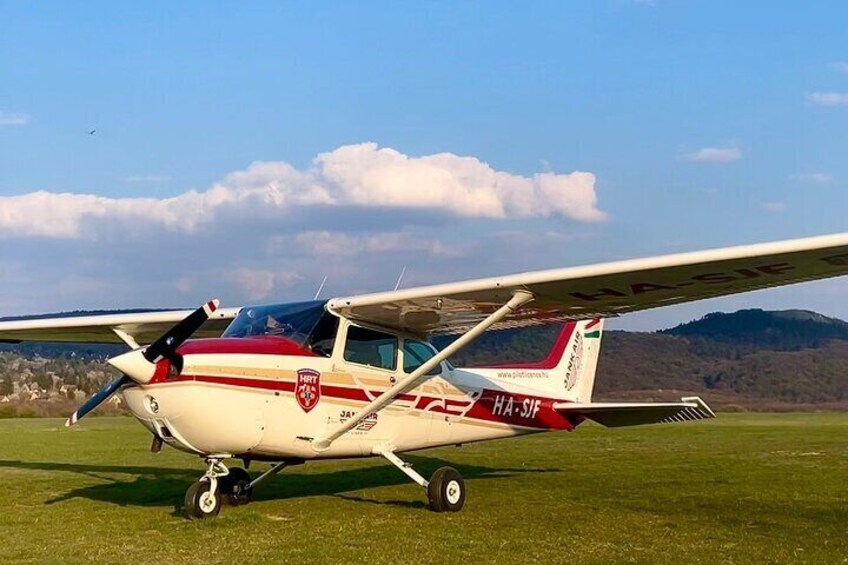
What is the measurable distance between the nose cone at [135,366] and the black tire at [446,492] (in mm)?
3259

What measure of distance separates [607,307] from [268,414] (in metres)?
3.91

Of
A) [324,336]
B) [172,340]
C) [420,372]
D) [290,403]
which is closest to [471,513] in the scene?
[420,372]

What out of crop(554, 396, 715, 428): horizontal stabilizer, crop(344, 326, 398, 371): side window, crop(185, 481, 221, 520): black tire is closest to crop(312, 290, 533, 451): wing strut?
crop(344, 326, 398, 371): side window

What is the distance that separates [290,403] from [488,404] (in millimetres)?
3529

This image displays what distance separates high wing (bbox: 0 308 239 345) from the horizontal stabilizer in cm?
492

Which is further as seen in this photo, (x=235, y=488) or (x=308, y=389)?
(x=235, y=488)

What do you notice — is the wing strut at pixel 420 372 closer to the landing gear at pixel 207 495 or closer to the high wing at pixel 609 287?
the high wing at pixel 609 287

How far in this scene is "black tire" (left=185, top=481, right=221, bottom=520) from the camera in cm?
897

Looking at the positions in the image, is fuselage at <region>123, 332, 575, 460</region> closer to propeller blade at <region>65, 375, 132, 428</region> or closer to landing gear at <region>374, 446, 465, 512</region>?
propeller blade at <region>65, 375, 132, 428</region>

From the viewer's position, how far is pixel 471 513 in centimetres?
970

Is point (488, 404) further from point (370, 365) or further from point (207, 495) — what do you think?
point (207, 495)

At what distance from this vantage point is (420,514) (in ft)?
31.6

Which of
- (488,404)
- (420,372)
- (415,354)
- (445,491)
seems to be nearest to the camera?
(445,491)

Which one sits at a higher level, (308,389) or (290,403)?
(308,389)
